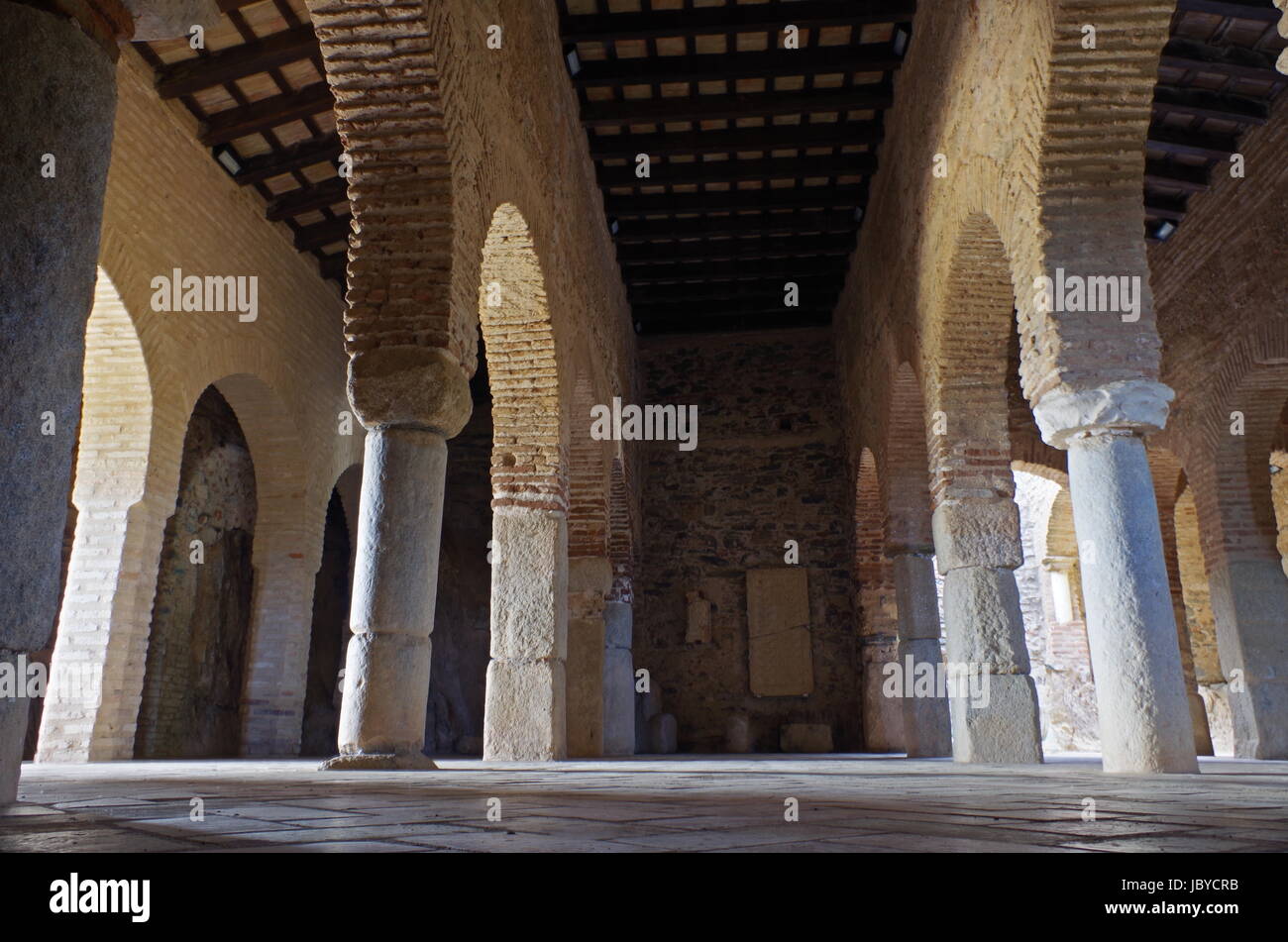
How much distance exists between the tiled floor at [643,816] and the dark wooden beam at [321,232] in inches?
334

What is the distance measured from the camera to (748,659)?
45.8ft

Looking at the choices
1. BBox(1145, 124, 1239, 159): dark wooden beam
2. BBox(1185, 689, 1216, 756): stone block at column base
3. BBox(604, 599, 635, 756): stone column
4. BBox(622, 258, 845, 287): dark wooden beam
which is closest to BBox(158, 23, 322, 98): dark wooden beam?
BBox(622, 258, 845, 287): dark wooden beam

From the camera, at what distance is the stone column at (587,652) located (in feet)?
31.2

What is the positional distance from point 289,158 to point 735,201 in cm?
491

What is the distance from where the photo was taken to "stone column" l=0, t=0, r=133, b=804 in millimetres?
2422

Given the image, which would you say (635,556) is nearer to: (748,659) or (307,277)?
(748,659)

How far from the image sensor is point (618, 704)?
11398 millimetres

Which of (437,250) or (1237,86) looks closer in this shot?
(437,250)

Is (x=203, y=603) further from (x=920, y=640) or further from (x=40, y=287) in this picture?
(x=40, y=287)

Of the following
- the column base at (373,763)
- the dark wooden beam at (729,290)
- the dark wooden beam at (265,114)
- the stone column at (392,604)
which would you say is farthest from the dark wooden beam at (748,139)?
the column base at (373,763)

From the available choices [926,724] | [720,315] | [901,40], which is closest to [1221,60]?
[901,40]
